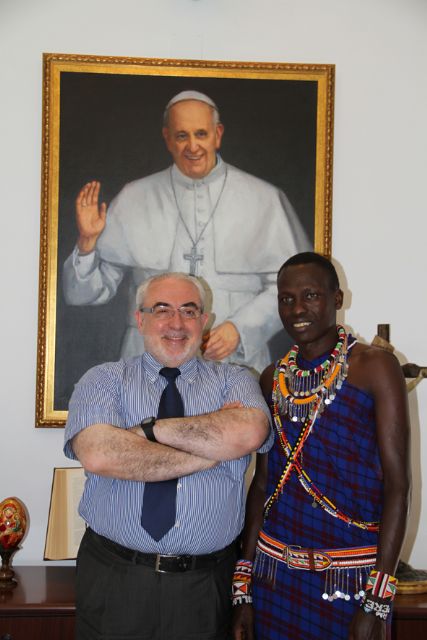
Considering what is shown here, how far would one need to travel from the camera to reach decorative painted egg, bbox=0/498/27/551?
A: 7.91 ft

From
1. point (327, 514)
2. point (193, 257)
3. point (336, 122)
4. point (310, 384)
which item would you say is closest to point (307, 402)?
point (310, 384)

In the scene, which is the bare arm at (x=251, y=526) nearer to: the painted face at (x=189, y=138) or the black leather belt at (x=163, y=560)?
the black leather belt at (x=163, y=560)

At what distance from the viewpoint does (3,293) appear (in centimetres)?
274

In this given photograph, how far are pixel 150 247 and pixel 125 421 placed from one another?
105cm

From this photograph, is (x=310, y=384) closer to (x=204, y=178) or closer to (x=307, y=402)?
(x=307, y=402)

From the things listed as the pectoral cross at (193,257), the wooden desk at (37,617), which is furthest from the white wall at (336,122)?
the pectoral cross at (193,257)

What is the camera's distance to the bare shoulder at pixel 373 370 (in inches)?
70.9

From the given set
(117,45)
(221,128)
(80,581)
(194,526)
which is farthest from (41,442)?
(117,45)

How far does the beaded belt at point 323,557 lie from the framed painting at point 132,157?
Result: 104 cm

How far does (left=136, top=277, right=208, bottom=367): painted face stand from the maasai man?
0.29m

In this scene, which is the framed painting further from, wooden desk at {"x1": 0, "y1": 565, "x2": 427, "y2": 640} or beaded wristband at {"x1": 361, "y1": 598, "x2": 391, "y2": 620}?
beaded wristband at {"x1": 361, "y1": 598, "x2": 391, "y2": 620}

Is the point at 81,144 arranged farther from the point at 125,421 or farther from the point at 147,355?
the point at 125,421

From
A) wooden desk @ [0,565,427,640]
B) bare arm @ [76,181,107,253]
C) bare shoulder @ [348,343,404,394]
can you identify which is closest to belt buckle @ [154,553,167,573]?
wooden desk @ [0,565,427,640]

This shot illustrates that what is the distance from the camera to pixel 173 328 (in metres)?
1.99
